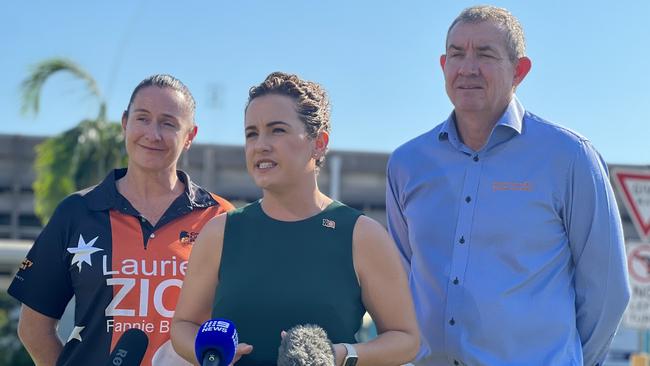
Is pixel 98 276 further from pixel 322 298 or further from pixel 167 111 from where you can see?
Result: pixel 322 298

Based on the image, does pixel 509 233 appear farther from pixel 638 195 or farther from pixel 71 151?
pixel 71 151

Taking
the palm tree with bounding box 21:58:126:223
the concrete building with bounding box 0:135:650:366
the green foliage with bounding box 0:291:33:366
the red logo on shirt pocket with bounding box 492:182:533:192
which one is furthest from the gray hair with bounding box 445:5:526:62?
the concrete building with bounding box 0:135:650:366

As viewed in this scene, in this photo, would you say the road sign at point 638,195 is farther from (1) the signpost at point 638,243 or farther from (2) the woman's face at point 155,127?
(2) the woman's face at point 155,127

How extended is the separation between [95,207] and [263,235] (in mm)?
1190

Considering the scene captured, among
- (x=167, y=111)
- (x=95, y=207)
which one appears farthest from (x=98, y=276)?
(x=167, y=111)

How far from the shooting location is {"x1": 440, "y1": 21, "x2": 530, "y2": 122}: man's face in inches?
157

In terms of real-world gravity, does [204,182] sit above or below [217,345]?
below

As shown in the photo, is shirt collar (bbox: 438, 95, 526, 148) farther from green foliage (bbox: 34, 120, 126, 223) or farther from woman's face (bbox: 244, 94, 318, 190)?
green foliage (bbox: 34, 120, 126, 223)

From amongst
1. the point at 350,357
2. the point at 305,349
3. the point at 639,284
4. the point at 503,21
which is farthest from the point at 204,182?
the point at 305,349

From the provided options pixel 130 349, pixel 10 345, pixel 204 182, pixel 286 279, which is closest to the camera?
pixel 286 279

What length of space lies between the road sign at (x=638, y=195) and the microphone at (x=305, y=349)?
6479 millimetres

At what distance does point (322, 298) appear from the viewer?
3.29 m

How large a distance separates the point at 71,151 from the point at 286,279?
12756 mm

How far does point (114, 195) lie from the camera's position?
4.36 m
